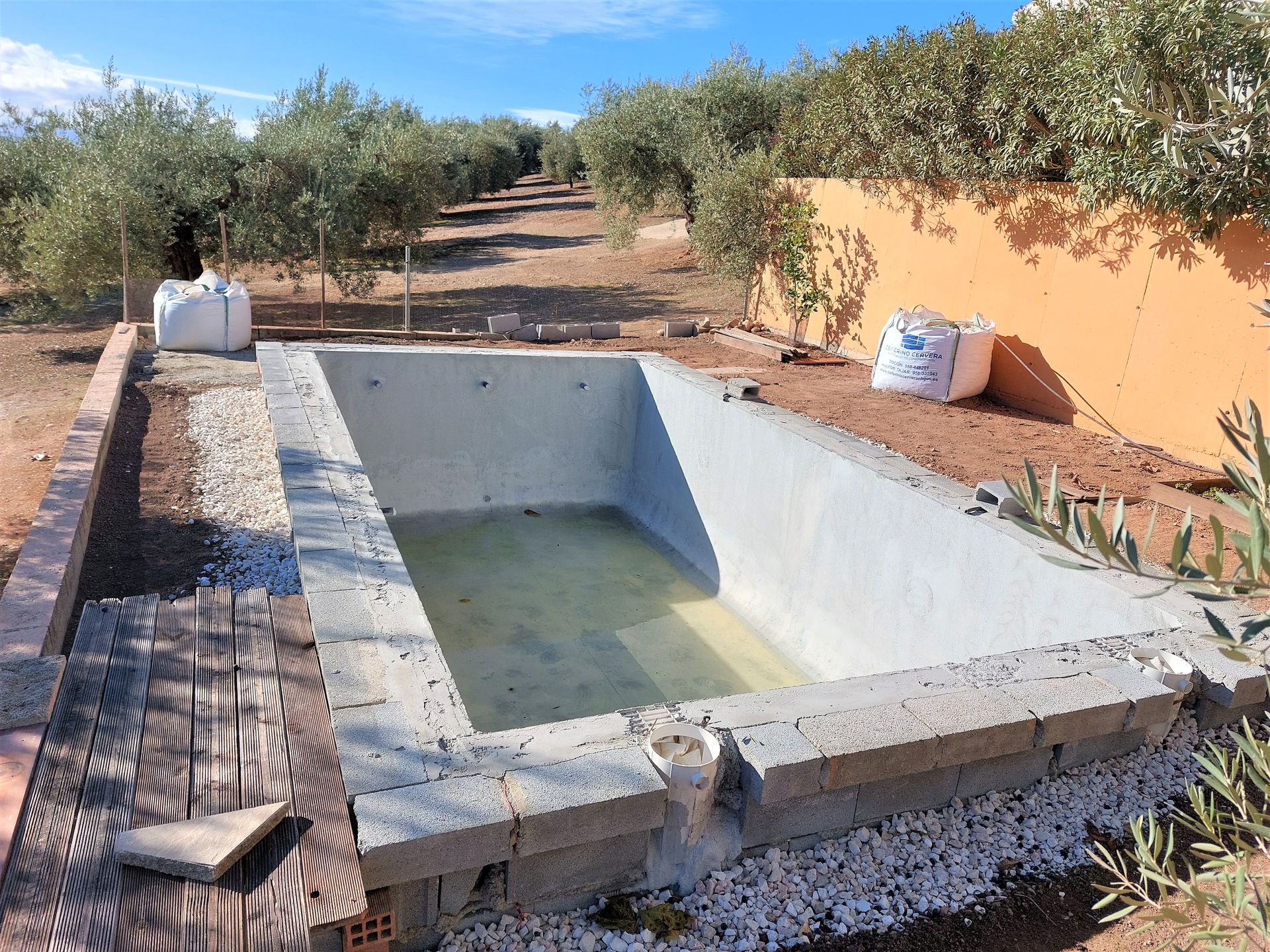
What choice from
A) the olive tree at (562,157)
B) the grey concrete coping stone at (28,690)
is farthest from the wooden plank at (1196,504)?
the olive tree at (562,157)

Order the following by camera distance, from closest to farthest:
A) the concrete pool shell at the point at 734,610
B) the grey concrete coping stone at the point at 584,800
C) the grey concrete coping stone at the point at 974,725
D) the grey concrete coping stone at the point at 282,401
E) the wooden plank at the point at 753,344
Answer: the grey concrete coping stone at the point at 584,800 < the concrete pool shell at the point at 734,610 < the grey concrete coping stone at the point at 974,725 < the grey concrete coping stone at the point at 282,401 < the wooden plank at the point at 753,344

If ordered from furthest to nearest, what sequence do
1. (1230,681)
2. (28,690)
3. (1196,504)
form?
(1196,504) → (1230,681) → (28,690)

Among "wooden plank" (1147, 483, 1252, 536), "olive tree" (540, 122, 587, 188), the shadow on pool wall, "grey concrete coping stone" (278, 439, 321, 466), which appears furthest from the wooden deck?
"olive tree" (540, 122, 587, 188)

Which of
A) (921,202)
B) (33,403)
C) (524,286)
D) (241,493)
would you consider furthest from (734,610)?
(524,286)

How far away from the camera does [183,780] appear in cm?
266

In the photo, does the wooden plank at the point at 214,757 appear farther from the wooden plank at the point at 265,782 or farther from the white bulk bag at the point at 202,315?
the white bulk bag at the point at 202,315

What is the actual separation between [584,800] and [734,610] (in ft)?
16.4

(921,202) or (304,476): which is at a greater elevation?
(921,202)

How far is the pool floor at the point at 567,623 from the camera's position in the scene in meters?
6.26

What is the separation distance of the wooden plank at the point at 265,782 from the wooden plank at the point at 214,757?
29 mm

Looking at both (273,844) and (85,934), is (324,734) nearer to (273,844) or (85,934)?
(273,844)

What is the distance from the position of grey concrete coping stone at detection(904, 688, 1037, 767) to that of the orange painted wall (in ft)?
17.2

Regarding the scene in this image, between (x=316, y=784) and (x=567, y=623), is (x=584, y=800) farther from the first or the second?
(x=567, y=623)

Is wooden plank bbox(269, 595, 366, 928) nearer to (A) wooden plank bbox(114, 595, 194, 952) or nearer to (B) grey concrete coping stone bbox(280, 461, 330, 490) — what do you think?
(A) wooden plank bbox(114, 595, 194, 952)
